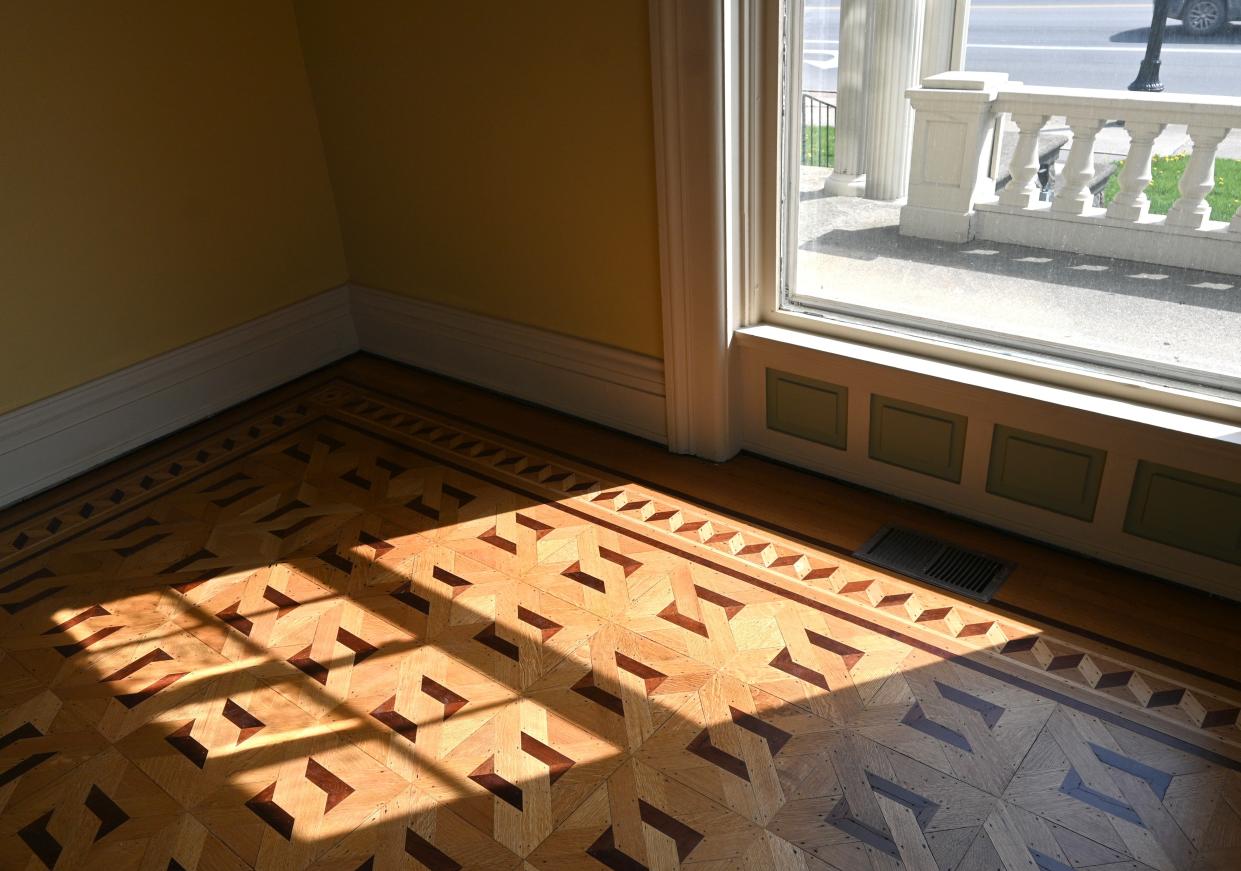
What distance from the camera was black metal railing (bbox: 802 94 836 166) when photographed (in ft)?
9.09

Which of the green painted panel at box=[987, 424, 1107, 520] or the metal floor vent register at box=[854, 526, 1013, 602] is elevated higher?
the green painted panel at box=[987, 424, 1107, 520]

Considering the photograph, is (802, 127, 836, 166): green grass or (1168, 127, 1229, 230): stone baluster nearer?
(1168, 127, 1229, 230): stone baluster

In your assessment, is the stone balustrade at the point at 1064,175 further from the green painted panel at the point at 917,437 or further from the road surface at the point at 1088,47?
the green painted panel at the point at 917,437

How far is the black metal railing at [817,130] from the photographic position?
2771 mm

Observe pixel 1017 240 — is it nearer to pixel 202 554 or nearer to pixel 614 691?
pixel 614 691

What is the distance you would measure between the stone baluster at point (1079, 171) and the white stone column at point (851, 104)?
549 mm

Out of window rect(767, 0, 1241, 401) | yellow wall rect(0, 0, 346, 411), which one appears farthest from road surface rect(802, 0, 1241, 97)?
yellow wall rect(0, 0, 346, 411)

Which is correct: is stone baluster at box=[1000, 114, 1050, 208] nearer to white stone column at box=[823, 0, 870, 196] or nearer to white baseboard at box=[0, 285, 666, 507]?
white stone column at box=[823, 0, 870, 196]

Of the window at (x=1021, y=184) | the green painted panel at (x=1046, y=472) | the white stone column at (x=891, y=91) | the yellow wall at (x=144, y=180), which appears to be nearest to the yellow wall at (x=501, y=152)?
the yellow wall at (x=144, y=180)

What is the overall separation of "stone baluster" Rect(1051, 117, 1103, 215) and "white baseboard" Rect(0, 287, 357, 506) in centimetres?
292

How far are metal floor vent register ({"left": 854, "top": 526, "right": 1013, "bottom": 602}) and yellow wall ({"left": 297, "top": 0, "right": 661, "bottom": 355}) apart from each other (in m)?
1.01

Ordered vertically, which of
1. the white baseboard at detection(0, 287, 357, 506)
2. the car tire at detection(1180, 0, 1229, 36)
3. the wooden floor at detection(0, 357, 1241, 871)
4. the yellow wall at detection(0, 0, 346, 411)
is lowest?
the wooden floor at detection(0, 357, 1241, 871)

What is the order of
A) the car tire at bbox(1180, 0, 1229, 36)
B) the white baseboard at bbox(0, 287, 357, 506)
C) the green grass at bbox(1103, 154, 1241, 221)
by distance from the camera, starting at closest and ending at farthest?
1. the car tire at bbox(1180, 0, 1229, 36)
2. the green grass at bbox(1103, 154, 1241, 221)
3. the white baseboard at bbox(0, 287, 357, 506)

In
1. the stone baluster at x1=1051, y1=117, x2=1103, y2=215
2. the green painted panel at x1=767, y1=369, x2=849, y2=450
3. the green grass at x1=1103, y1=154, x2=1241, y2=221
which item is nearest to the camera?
the green grass at x1=1103, y1=154, x2=1241, y2=221
